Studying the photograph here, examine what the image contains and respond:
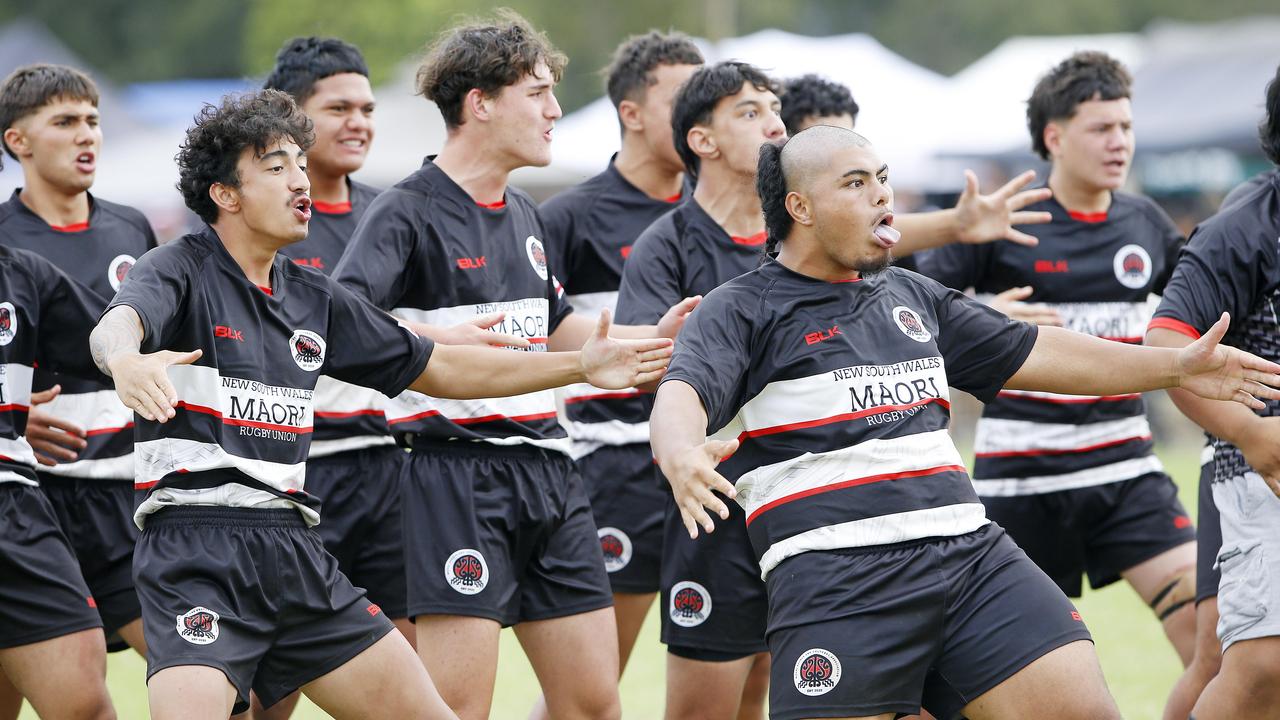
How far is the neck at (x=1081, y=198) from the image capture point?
7480mm

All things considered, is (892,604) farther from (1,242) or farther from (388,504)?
(1,242)

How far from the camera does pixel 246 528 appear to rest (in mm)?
5074

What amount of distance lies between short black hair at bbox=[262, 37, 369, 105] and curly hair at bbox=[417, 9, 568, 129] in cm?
108

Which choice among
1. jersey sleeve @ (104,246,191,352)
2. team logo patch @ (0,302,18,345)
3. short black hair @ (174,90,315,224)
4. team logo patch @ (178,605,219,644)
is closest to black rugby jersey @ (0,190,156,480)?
team logo patch @ (0,302,18,345)

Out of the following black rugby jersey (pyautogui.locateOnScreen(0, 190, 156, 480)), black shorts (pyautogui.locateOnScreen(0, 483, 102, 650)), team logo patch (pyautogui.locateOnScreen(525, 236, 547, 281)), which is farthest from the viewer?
black rugby jersey (pyautogui.locateOnScreen(0, 190, 156, 480))

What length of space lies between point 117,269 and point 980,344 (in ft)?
12.3

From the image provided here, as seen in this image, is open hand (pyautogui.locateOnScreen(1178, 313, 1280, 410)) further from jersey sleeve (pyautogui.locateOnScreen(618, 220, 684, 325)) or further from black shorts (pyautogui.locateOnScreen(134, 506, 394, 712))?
black shorts (pyautogui.locateOnScreen(134, 506, 394, 712))

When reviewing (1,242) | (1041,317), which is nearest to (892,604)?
(1041,317)

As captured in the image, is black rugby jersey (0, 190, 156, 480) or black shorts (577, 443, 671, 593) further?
black shorts (577, 443, 671, 593)

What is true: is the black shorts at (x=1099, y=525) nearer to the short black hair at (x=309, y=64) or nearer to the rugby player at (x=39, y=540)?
the short black hair at (x=309, y=64)

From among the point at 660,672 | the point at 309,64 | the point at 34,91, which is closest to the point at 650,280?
the point at 309,64

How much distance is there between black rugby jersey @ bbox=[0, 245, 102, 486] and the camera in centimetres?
597

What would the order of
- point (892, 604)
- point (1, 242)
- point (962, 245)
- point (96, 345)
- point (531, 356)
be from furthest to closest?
point (962, 245) → point (1, 242) → point (531, 356) → point (892, 604) → point (96, 345)

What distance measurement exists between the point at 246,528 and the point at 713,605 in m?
1.94
